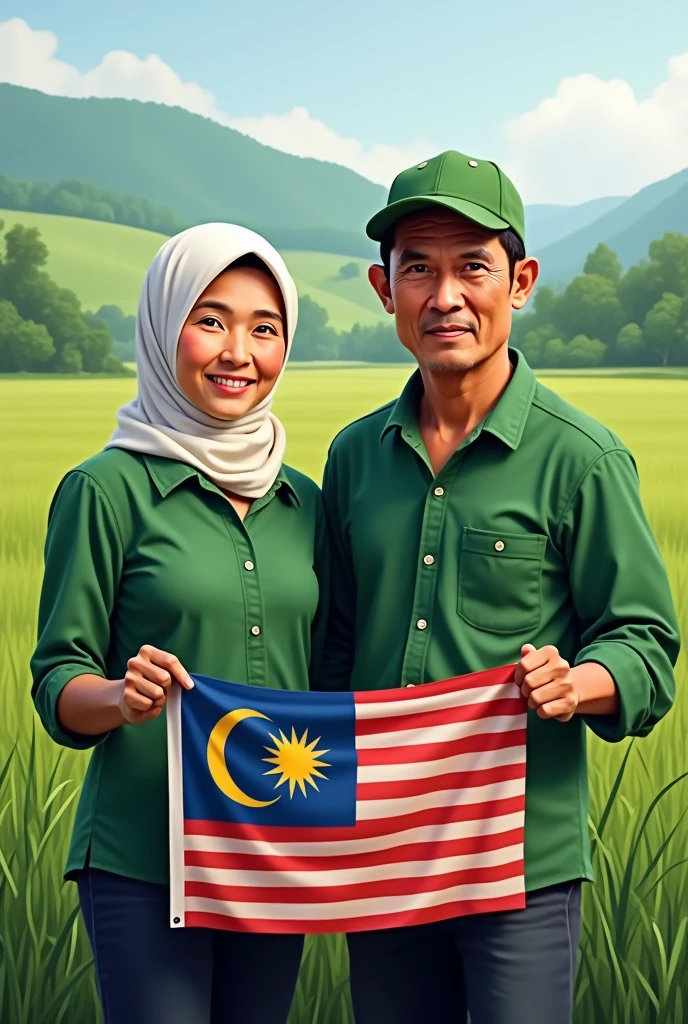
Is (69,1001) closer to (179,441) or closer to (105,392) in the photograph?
(179,441)

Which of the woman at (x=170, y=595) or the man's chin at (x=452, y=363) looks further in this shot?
the man's chin at (x=452, y=363)

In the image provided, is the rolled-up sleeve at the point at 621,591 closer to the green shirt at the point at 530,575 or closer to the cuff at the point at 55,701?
the green shirt at the point at 530,575

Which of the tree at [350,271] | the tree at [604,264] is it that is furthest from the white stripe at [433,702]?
the tree at [350,271]

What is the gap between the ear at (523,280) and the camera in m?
2.56

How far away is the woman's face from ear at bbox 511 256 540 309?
18.4 inches

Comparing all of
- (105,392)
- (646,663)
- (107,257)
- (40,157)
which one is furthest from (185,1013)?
(40,157)

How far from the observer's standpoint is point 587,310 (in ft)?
161

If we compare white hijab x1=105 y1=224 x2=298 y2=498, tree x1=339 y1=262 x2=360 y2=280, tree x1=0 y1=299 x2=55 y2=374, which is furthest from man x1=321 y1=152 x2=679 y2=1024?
tree x1=339 y1=262 x2=360 y2=280

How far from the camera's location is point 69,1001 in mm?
3504

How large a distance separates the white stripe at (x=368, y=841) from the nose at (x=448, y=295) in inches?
36.5

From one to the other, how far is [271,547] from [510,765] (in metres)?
0.59

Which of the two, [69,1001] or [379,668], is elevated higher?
[379,668]

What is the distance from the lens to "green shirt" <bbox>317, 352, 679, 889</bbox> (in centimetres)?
236

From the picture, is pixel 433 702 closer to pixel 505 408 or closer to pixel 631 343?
pixel 505 408
